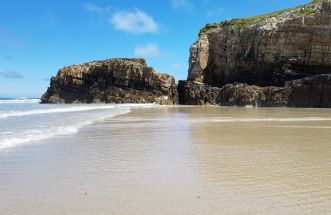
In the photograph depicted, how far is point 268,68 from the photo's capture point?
1655 inches

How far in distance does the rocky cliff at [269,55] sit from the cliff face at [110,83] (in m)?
9.90

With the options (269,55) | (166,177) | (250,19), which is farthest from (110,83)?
(166,177)

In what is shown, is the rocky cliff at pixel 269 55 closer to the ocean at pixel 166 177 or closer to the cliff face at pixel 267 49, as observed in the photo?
the cliff face at pixel 267 49

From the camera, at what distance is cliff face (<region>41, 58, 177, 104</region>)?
62719 millimetres

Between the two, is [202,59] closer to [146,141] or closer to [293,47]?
[293,47]

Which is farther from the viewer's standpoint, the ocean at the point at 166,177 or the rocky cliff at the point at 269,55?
the rocky cliff at the point at 269,55

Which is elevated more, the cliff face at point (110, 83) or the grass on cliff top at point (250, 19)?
the grass on cliff top at point (250, 19)

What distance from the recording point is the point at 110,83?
67812 mm

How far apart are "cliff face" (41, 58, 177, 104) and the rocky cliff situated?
990cm

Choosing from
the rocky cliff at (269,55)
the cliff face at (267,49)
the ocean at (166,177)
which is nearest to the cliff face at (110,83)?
the cliff face at (267,49)

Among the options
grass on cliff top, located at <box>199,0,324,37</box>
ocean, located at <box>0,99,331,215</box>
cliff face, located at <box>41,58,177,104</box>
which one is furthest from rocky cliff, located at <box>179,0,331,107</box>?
ocean, located at <box>0,99,331,215</box>

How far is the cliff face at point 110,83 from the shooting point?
6272 centimetres

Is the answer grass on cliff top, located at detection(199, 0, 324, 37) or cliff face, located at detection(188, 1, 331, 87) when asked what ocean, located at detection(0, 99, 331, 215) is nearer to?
cliff face, located at detection(188, 1, 331, 87)

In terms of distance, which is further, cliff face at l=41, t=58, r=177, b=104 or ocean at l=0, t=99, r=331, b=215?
cliff face at l=41, t=58, r=177, b=104
